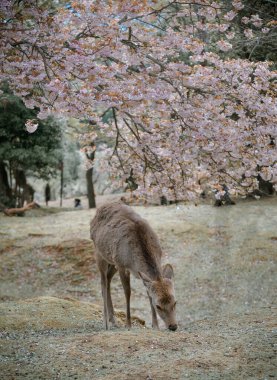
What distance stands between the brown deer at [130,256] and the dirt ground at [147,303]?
1.69ft

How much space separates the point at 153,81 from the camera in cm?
837

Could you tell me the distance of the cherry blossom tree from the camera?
24.3ft

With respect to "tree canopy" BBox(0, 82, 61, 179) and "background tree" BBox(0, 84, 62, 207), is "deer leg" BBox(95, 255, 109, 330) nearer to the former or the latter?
"background tree" BBox(0, 84, 62, 207)

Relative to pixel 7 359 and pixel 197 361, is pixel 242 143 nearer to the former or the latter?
pixel 197 361

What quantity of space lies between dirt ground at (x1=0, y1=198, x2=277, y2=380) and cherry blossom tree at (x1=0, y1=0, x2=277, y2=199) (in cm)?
360

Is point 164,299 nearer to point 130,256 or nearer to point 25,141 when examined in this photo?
point 130,256

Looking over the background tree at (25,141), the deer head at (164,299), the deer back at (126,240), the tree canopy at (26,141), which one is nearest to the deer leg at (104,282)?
the deer back at (126,240)

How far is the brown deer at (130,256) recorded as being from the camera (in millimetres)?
8750

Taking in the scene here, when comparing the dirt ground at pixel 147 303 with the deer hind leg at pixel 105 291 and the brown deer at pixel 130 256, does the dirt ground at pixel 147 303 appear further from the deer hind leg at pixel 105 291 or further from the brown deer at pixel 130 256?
the brown deer at pixel 130 256

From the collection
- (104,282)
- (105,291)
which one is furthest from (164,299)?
(104,282)


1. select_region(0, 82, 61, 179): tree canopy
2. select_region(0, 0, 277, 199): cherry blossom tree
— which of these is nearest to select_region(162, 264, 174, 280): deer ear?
select_region(0, 0, 277, 199): cherry blossom tree

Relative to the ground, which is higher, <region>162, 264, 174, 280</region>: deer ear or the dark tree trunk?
the dark tree trunk

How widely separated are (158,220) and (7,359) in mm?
18939

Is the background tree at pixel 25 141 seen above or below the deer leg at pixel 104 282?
above
